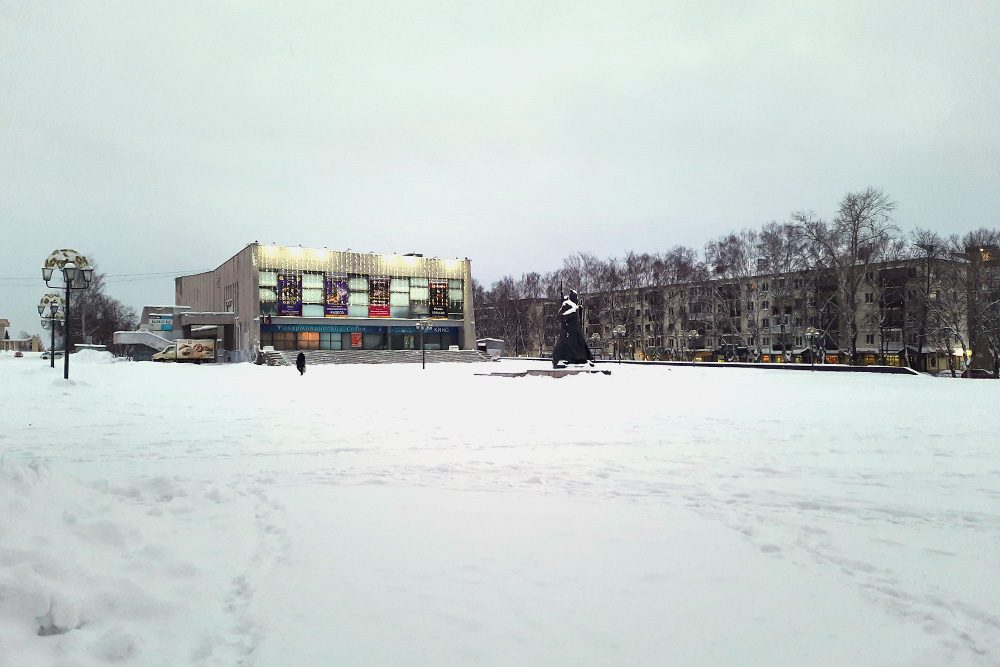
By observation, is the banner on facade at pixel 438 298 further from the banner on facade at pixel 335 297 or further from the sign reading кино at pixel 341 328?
the banner on facade at pixel 335 297

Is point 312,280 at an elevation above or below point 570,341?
above

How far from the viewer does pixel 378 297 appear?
6562 cm

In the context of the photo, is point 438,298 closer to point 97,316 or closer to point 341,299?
point 341,299

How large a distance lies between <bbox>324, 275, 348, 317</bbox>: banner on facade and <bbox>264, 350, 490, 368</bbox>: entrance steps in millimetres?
6521

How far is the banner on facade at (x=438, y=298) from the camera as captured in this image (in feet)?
223

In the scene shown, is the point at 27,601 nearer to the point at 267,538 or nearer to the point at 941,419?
the point at 267,538

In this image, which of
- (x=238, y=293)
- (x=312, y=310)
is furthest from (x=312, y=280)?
(x=238, y=293)

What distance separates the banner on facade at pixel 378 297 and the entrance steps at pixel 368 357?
21.2ft

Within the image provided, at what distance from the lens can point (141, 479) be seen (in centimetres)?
628

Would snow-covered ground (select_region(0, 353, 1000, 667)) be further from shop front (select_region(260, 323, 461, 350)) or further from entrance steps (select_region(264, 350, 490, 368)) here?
shop front (select_region(260, 323, 461, 350))

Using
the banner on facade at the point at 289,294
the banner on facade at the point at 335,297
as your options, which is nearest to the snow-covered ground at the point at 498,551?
the banner on facade at the point at 289,294

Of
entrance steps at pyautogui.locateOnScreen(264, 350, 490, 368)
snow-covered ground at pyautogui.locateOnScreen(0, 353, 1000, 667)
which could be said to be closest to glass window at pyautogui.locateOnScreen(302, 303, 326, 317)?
entrance steps at pyautogui.locateOnScreen(264, 350, 490, 368)

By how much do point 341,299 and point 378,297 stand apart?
378 cm

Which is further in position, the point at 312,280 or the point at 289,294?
the point at 312,280
